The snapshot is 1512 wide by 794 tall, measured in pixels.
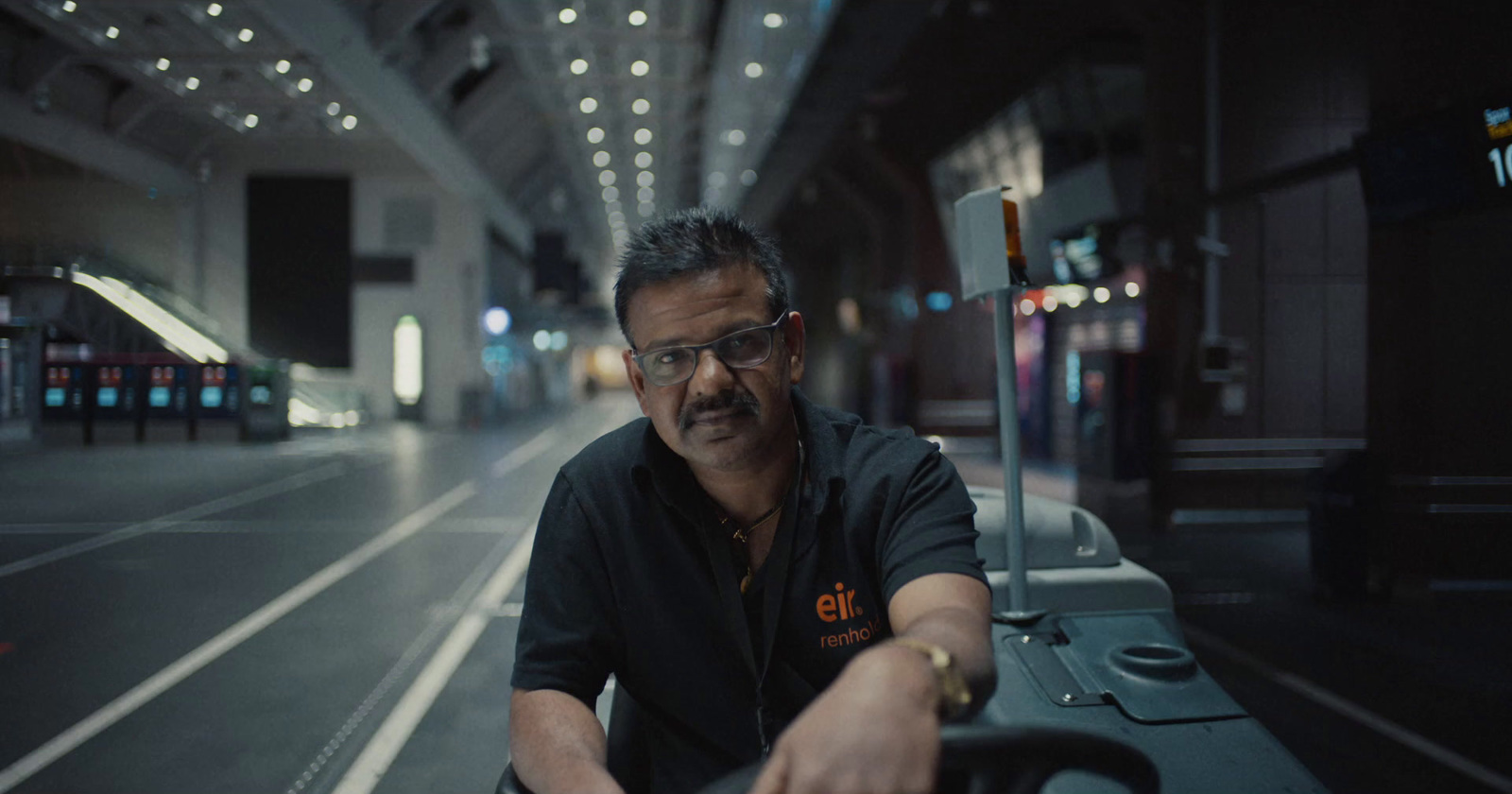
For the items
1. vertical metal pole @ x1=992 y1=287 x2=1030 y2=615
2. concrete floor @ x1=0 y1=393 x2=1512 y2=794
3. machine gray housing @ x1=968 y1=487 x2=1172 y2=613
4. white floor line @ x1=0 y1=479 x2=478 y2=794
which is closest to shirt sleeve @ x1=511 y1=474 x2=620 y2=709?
vertical metal pole @ x1=992 y1=287 x2=1030 y2=615

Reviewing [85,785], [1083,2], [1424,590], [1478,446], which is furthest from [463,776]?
[1083,2]

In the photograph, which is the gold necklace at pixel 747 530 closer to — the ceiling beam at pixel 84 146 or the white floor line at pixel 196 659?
the ceiling beam at pixel 84 146

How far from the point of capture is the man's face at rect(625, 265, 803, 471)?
1745 millimetres

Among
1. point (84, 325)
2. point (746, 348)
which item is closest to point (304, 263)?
point (84, 325)

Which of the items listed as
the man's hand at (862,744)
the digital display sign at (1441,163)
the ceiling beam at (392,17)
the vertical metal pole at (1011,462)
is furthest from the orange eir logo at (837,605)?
the ceiling beam at (392,17)

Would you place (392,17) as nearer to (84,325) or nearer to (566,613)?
(84,325)

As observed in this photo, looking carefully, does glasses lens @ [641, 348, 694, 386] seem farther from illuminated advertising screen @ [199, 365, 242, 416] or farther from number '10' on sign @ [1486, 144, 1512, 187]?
illuminated advertising screen @ [199, 365, 242, 416]

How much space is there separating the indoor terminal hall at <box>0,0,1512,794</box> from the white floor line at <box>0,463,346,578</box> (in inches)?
0.9

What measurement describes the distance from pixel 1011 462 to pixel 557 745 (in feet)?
5.29

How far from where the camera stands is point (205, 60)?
1329cm

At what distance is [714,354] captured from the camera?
68.6 inches

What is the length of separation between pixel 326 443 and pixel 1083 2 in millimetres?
16144

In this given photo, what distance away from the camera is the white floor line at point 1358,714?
3.47 m

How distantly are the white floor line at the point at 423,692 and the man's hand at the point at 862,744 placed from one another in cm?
166
